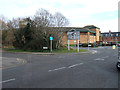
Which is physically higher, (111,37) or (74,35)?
(111,37)

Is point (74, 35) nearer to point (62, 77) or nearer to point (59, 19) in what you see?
point (59, 19)

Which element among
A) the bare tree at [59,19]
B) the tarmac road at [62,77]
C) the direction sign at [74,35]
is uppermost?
the bare tree at [59,19]

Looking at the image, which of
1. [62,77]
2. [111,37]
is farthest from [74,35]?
[111,37]

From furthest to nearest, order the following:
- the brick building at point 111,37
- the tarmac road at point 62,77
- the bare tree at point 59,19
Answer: the brick building at point 111,37
the bare tree at point 59,19
the tarmac road at point 62,77

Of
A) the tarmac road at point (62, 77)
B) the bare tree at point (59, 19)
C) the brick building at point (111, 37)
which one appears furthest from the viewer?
the brick building at point (111, 37)

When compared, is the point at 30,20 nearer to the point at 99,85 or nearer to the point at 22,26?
the point at 22,26

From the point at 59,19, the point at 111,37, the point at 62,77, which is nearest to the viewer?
the point at 62,77

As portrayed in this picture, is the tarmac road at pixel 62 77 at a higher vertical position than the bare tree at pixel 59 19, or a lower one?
lower

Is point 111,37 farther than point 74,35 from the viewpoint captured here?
Yes

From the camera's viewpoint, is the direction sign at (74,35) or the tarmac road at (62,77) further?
the direction sign at (74,35)

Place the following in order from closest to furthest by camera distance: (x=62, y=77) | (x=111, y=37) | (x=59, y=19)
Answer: (x=62, y=77) → (x=59, y=19) → (x=111, y=37)

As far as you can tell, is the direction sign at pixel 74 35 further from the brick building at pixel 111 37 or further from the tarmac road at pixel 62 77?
the brick building at pixel 111 37

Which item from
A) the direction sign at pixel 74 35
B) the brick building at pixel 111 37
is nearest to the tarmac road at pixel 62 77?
the direction sign at pixel 74 35

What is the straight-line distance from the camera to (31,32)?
105 feet
